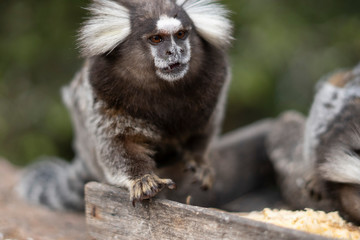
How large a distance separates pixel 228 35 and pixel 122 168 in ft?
3.49

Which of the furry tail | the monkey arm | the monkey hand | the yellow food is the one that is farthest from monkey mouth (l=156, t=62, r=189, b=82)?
the furry tail

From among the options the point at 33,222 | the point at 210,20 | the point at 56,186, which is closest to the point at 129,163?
the point at 210,20

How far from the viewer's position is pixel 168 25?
2.46m

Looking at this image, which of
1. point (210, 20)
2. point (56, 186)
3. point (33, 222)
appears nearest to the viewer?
point (210, 20)

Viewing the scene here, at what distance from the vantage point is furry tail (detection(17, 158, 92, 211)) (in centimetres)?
382

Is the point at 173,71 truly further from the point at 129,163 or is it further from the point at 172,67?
the point at 129,163

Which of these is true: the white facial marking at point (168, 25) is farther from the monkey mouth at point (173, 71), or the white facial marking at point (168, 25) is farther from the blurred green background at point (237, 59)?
the blurred green background at point (237, 59)

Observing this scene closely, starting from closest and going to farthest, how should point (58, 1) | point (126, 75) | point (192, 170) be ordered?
1. point (126, 75)
2. point (192, 170)
3. point (58, 1)

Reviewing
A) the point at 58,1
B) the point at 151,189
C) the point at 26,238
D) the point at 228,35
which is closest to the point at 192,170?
the point at 151,189

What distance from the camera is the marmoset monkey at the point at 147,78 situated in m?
2.52

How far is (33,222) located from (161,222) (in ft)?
4.85

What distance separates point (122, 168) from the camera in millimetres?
2658

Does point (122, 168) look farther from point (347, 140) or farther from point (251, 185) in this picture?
point (251, 185)

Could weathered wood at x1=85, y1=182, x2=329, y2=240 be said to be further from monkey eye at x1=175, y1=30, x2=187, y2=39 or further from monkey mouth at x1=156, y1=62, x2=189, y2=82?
monkey eye at x1=175, y1=30, x2=187, y2=39
